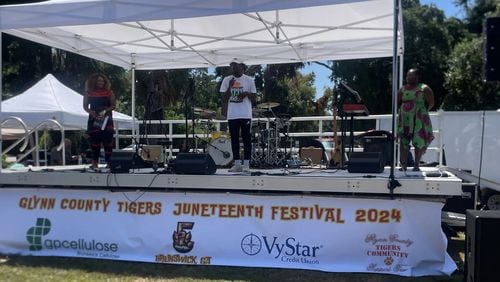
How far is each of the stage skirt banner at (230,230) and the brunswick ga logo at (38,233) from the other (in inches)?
0.5

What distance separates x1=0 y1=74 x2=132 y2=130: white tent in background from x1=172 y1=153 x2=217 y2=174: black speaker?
6999 mm

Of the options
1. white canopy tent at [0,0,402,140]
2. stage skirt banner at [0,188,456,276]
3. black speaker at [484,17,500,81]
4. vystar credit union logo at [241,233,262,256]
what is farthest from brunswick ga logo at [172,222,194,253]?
black speaker at [484,17,500,81]

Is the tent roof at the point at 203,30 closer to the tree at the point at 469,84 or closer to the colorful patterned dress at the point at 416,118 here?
the colorful patterned dress at the point at 416,118

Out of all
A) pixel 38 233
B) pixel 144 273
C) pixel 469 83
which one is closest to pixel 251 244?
pixel 144 273

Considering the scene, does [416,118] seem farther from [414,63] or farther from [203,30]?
[414,63]

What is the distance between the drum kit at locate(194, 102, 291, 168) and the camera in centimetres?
964

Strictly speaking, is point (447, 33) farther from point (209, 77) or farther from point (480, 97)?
point (209, 77)

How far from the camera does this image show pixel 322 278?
5.77 meters

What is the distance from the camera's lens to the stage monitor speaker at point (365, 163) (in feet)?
21.9

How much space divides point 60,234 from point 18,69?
19092 mm

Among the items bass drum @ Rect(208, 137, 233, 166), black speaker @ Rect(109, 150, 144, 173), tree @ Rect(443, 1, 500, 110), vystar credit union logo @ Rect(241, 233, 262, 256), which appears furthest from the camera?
tree @ Rect(443, 1, 500, 110)

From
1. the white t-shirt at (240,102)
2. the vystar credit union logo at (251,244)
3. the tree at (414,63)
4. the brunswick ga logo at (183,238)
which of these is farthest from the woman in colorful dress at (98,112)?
the tree at (414,63)

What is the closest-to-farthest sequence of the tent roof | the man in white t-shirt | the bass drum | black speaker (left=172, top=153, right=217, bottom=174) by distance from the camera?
the tent roof → black speaker (left=172, top=153, right=217, bottom=174) → the man in white t-shirt → the bass drum

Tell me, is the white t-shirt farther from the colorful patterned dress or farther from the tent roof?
the colorful patterned dress
